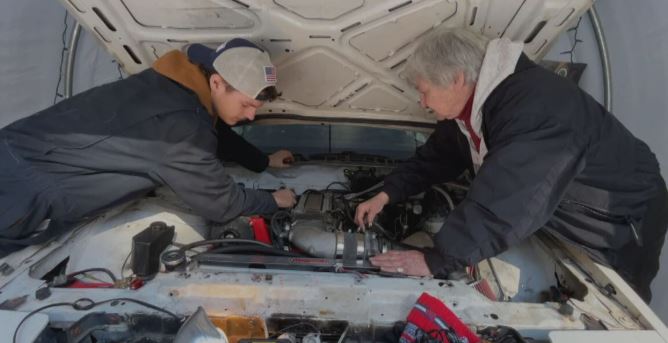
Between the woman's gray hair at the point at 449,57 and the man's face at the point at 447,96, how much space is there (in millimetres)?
21

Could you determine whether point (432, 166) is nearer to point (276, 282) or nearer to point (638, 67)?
point (276, 282)

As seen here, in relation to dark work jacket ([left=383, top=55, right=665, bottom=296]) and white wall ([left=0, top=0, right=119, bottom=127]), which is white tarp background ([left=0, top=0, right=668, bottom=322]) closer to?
white wall ([left=0, top=0, right=119, bottom=127])

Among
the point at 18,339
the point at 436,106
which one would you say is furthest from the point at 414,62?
the point at 18,339

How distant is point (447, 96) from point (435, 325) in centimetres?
80

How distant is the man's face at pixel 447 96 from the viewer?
60.4 inches

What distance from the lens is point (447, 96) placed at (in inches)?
61.5

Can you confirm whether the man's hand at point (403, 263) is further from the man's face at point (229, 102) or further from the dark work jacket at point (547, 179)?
the man's face at point (229, 102)

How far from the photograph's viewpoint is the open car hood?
1671 millimetres

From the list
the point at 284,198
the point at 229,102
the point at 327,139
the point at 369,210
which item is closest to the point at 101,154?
the point at 229,102

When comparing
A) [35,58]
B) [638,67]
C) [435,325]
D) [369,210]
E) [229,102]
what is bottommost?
[435,325]

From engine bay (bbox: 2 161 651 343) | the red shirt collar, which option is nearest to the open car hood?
the red shirt collar

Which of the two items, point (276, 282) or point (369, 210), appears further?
point (369, 210)

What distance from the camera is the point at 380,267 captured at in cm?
157

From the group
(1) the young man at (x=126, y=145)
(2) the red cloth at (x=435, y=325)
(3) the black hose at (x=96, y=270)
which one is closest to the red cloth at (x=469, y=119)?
(2) the red cloth at (x=435, y=325)
